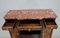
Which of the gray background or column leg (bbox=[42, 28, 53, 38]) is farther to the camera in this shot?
the gray background

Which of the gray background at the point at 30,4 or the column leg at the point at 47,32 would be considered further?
the gray background at the point at 30,4

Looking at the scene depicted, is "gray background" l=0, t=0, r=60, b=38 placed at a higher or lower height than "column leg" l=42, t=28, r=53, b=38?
higher

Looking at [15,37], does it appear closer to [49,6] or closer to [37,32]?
[37,32]

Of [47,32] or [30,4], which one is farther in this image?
[30,4]

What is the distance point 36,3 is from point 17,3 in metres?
0.28

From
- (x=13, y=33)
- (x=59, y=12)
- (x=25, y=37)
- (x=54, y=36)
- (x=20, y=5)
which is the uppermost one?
(x=20, y=5)

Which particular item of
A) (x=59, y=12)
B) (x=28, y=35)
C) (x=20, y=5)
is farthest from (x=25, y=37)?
(x=59, y=12)

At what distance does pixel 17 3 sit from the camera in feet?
5.58

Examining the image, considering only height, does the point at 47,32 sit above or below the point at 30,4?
below

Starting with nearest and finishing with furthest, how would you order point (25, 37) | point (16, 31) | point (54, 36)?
point (16, 31)
point (25, 37)
point (54, 36)

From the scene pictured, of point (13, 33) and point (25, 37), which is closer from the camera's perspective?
point (13, 33)

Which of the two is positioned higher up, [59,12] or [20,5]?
[20,5]

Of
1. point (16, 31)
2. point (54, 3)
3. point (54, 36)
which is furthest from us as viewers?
point (54, 36)

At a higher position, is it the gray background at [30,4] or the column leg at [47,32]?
the gray background at [30,4]
